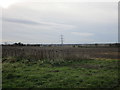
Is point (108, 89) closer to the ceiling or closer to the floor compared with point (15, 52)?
closer to the floor

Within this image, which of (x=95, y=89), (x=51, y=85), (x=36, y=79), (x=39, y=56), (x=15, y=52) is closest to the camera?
(x=95, y=89)

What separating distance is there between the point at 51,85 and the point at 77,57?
758 centimetres

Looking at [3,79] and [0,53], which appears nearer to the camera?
[3,79]

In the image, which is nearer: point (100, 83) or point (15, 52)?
point (100, 83)

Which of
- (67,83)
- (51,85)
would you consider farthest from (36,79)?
(67,83)

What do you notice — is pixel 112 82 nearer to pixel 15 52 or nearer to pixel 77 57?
pixel 77 57

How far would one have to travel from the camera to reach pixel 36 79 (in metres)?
6.40

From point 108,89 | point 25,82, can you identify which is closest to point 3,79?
point 25,82

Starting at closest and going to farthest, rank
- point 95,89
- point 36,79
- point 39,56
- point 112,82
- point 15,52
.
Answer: point 95,89 < point 112,82 < point 36,79 < point 39,56 < point 15,52

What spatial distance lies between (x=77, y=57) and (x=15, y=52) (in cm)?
618

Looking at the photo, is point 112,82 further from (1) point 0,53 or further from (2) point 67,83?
(1) point 0,53

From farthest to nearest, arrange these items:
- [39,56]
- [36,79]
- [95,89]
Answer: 1. [39,56]
2. [36,79]
3. [95,89]

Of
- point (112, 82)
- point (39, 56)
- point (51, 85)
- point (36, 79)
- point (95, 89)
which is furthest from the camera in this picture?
point (39, 56)

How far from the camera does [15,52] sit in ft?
46.5
